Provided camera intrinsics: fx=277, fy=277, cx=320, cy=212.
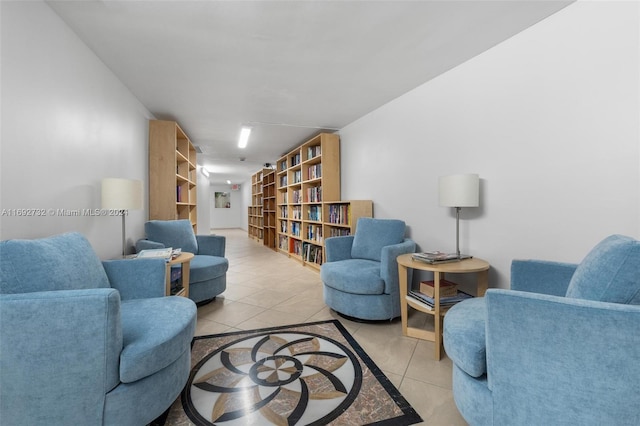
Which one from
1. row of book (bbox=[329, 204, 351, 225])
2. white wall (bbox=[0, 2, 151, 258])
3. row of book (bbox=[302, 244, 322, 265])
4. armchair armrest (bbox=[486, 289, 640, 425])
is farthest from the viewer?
row of book (bbox=[302, 244, 322, 265])

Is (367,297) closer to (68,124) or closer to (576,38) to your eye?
(576,38)

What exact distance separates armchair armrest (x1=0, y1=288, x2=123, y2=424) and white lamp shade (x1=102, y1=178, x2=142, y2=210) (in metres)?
1.28

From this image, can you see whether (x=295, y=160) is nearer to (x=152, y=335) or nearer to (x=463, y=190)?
(x=463, y=190)

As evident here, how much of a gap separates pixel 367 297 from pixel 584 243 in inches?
61.7

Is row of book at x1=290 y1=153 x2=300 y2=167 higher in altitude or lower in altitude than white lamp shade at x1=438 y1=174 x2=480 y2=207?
higher

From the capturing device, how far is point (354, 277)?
2.50 meters

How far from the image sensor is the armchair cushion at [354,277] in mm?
2447

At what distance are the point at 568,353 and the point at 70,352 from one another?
1.85 meters

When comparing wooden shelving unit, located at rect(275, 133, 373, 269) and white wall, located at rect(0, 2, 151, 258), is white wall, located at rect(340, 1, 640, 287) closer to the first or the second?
wooden shelving unit, located at rect(275, 133, 373, 269)

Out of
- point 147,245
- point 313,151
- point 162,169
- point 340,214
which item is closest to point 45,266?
point 147,245

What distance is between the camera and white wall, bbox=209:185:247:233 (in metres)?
14.4

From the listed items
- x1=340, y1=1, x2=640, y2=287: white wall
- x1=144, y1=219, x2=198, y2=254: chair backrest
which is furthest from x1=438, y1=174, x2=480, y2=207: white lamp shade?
A: x1=144, y1=219, x2=198, y2=254: chair backrest

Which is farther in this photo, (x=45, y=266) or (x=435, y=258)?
(x=435, y=258)

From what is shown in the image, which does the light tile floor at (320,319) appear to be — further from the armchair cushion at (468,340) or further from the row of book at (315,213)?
the row of book at (315,213)
